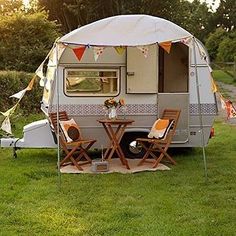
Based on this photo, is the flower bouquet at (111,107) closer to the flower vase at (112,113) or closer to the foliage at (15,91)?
the flower vase at (112,113)

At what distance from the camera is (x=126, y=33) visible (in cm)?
841

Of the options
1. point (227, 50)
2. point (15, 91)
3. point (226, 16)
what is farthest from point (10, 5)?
point (226, 16)

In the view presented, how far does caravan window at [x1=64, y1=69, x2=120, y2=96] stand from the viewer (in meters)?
9.90

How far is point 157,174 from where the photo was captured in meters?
8.64

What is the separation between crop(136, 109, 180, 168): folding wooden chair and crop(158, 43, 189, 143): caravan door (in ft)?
0.86

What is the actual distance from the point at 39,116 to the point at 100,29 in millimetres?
8233

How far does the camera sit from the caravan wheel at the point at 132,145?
32.9ft

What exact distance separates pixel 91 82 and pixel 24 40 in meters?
12.5

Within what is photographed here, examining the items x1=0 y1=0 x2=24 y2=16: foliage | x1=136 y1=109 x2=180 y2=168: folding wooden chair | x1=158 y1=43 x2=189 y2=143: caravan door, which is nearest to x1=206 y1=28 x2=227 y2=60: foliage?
x1=0 y1=0 x2=24 y2=16: foliage

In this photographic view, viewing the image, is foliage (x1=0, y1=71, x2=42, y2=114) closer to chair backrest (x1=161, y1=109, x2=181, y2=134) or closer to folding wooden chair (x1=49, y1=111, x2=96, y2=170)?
folding wooden chair (x1=49, y1=111, x2=96, y2=170)

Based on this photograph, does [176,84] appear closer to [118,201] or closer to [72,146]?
[72,146]

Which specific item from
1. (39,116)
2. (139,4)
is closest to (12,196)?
(39,116)

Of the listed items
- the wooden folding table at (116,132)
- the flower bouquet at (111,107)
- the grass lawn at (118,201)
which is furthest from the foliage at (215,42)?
the wooden folding table at (116,132)

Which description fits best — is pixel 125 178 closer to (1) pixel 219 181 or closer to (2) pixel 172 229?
(1) pixel 219 181
